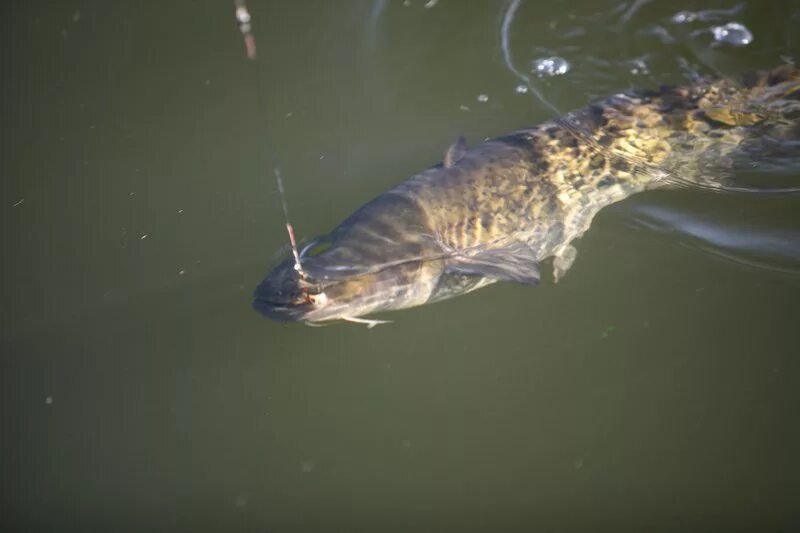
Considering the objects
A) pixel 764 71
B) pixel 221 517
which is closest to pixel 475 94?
pixel 764 71

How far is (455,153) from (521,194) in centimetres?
40

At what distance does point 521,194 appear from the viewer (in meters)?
Answer: 3.56

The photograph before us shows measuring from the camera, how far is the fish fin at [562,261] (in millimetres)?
3773

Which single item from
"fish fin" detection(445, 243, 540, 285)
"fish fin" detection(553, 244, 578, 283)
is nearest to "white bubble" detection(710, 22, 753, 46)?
"fish fin" detection(553, 244, 578, 283)

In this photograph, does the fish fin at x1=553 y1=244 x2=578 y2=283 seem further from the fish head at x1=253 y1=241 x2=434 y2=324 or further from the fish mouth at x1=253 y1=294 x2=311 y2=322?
the fish mouth at x1=253 y1=294 x2=311 y2=322

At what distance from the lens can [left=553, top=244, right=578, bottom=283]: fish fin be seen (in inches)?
149

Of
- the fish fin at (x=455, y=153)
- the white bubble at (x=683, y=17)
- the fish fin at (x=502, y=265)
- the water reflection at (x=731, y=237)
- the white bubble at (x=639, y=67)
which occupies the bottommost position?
the water reflection at (x=731, y=237)

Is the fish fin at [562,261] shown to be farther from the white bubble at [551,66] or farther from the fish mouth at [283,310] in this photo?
the fish mouth at [283,310]

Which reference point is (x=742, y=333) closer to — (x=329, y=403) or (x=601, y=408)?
(x=601, y=408)

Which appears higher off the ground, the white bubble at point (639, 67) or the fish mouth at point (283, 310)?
the white bubble at point (639, 67)

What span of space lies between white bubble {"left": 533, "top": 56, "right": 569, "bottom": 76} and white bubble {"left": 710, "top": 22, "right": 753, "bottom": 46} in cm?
101

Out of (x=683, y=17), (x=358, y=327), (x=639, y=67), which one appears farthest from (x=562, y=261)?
(x=683, y=17)

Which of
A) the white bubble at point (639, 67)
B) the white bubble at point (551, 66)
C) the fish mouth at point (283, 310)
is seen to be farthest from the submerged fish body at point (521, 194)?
the white bubble at point (551, 66)

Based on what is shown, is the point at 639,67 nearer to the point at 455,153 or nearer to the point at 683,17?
the point at 683,17
